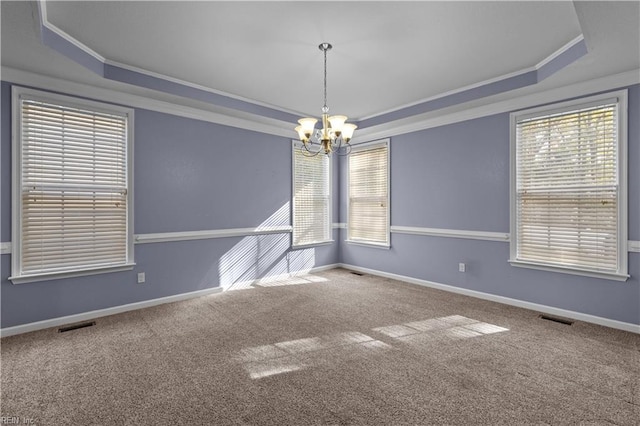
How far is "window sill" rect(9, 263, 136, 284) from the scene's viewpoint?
9.80 feet

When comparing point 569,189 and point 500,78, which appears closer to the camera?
point 569,189

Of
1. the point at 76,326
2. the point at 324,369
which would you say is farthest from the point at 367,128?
the point at 76,326

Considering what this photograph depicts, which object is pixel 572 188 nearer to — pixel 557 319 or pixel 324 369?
pixel 557 319

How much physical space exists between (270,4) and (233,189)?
2.70m

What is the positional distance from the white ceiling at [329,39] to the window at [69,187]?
15.2 inches

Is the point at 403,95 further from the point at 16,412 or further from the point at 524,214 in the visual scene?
the point at 16,412

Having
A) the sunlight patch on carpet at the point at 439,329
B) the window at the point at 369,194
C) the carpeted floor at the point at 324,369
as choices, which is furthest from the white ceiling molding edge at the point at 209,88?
the sunlight patch on carpet at the point at 439,329

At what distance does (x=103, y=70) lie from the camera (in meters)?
3.16

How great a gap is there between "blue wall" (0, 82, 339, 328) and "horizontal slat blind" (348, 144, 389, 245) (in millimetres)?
1333

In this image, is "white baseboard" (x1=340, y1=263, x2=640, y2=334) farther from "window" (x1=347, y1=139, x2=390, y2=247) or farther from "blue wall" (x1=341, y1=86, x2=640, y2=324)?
"window" (x1=347, y1=139, x2=390, y2=247)

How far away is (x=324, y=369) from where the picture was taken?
2354 mm

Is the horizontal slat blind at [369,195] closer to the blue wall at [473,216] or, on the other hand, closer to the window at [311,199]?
the blue wall at [473,216]

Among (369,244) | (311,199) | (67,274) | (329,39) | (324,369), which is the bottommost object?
(324,369)

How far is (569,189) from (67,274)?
543cm
